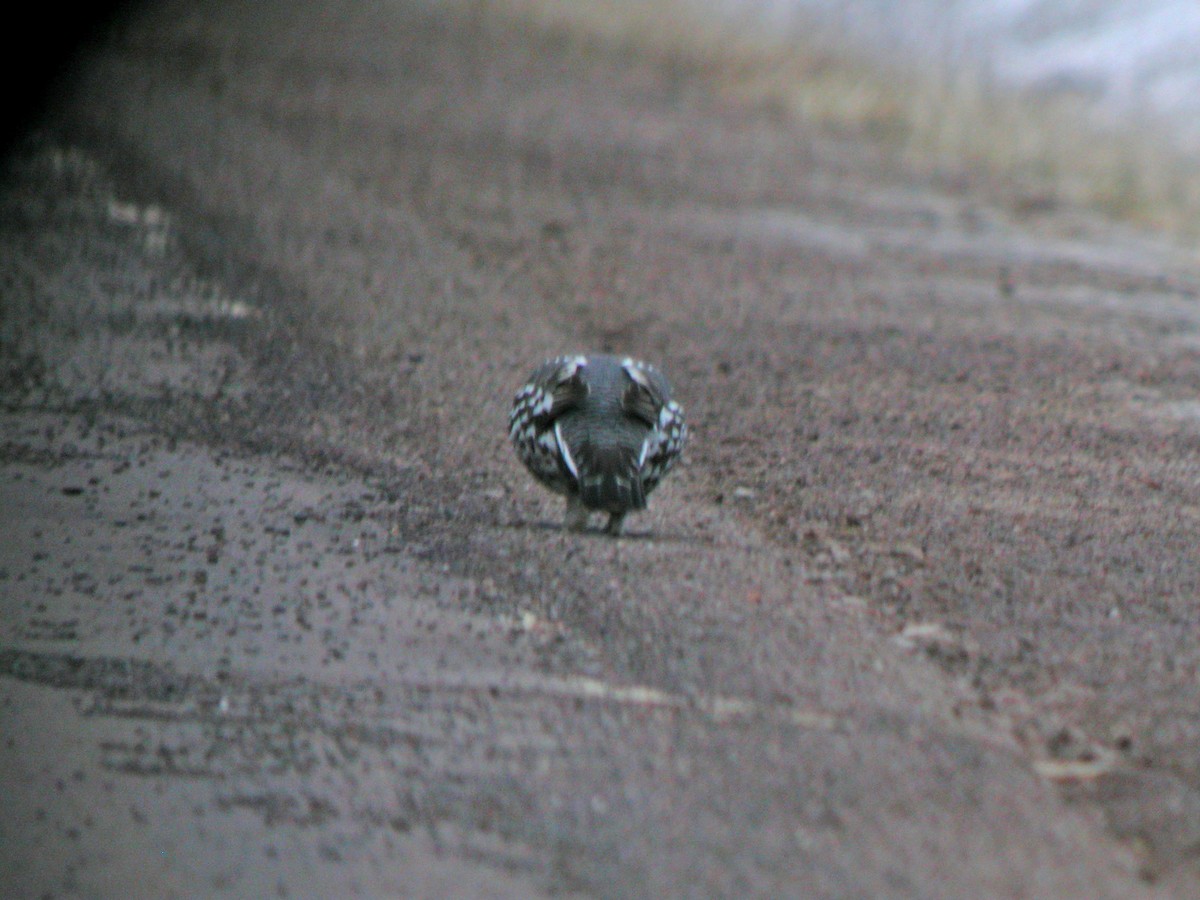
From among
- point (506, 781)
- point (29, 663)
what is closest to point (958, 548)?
point (506, 781)

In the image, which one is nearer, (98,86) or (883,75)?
(98,86)

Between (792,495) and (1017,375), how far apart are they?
2.59 meters

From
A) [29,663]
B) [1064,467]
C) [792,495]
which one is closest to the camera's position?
[29,663]

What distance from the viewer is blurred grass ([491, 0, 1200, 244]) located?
15875mm

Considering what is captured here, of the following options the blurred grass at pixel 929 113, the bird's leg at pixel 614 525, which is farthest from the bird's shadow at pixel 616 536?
the blurred grass at pixel 929 113

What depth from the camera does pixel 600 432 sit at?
243 inches

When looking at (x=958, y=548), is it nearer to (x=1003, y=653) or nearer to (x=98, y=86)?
(x=1003, y=653)

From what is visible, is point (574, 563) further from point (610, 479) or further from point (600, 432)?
point (600, 432)

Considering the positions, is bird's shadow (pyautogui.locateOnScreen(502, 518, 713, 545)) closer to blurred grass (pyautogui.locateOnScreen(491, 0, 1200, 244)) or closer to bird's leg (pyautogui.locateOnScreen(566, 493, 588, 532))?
bird's leg (pyautogui.locateOnScreen(566, 493, 588, 532))

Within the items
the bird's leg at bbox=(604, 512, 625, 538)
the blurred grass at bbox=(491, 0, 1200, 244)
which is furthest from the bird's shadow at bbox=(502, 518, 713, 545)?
the blurred grass at bbox=(491, 0, 1200, 244)

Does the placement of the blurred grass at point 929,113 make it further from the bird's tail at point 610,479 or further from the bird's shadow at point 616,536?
the bird's tail at point 610,479

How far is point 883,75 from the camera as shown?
73.4 feet

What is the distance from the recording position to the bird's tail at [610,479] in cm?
607

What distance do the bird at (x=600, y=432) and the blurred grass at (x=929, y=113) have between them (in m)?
8.68
